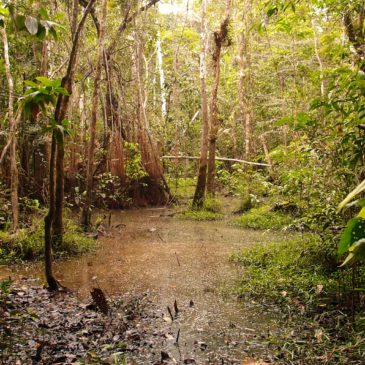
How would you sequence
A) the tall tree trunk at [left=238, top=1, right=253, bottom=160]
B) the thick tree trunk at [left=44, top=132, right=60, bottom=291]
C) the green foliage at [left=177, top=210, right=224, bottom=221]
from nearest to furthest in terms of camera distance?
the thick tree trunk at [left=44, top=132, right=60, bottom=291] < the green foliage at [left=177, top=210, right=224, bottom=221] < the tall tree trunk at [left=238, top=1, right=253, bottom=160]

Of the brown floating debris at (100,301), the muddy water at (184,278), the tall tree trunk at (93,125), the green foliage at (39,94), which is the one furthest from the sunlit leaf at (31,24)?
the tall tree trunk at (93,125)

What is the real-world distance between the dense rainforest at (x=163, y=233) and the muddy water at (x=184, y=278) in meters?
0.02

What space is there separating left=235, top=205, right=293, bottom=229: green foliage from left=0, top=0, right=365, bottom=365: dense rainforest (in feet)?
0.15

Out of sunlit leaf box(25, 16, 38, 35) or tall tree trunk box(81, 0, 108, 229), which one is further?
tall tree trunk box(81, 0, 108, 229)

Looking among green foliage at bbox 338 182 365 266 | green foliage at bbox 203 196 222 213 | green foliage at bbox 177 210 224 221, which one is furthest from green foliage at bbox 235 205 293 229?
green foliage at bbox 338 182 365 266

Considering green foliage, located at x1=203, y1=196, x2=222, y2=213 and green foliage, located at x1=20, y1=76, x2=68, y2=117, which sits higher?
green foliage, located at x1=20, y1=76, x2=68, y2=117

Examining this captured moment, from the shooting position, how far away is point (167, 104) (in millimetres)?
16094

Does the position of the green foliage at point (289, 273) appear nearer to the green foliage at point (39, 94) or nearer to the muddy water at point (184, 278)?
the muddy water at point (184, 278)

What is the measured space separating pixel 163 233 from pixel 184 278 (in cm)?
298

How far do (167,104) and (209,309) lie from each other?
40.9 feet

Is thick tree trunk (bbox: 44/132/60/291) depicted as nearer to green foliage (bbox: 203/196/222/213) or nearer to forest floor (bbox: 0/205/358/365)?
forest floor (bbox: 0/205/358/365)

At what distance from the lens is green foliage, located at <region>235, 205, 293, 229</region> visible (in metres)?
8.94

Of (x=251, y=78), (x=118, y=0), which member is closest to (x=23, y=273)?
(x=118, y=0)

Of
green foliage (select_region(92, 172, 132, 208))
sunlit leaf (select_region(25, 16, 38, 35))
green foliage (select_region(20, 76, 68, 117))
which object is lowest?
green foliage (select_region(92, 172, 132, 208))
